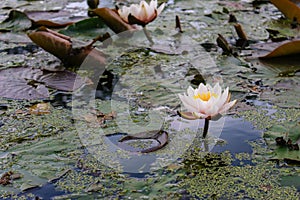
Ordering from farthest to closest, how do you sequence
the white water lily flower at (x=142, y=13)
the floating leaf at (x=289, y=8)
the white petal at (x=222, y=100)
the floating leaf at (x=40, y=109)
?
1. the floating leaf at (x=289, y=8)
2. the white water lily flower at (x=142, y=13)
3. the floating leaf at (x=40, y=109)
4. the white petal at (x=222, y=100)

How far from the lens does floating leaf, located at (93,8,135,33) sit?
233 centimetres

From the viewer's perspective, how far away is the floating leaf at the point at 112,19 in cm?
233

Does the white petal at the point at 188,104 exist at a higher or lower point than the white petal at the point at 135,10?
lower

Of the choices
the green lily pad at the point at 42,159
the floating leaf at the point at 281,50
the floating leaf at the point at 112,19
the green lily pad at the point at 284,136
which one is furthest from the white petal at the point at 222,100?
the floating leaf at the point at 112,19

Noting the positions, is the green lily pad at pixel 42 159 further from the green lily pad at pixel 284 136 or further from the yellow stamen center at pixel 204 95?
the green lily pad at pixel 284 136

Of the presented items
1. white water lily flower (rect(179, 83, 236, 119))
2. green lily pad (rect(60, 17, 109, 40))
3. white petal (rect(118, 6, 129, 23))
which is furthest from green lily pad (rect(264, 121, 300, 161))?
green lily pad (rect(60, 17, 109, 40))

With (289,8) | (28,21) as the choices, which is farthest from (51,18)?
(289,8)

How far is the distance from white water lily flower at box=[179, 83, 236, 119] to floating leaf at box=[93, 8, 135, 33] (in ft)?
3.24

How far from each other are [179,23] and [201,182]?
136 cm

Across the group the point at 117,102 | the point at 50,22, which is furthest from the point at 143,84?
the point at 50,22

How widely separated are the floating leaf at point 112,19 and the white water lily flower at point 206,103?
3.24 ft

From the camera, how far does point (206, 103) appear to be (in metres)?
1.39

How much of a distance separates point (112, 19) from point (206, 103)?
109cm

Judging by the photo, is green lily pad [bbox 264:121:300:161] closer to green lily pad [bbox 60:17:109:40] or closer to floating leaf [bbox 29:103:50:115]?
floating leaf [bbox 29:103:50:115]
